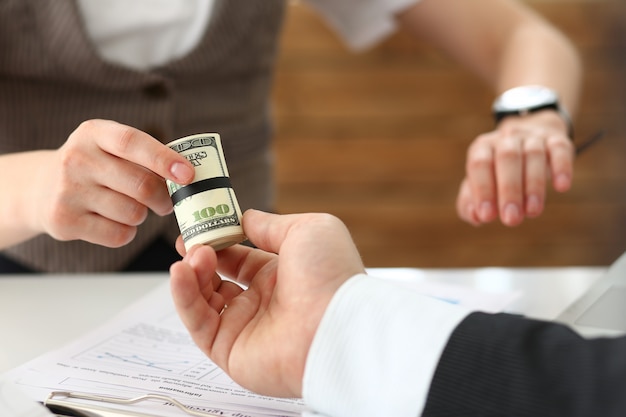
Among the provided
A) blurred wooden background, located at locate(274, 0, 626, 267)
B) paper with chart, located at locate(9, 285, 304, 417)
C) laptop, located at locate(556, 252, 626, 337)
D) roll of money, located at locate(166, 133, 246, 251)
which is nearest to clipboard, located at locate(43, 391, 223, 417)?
paper with chart, located at locate(9, 285, 304, 417)

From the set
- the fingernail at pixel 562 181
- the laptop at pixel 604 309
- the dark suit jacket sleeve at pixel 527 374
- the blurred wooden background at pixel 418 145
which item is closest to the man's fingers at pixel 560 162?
the fingernail at pixel 562 181

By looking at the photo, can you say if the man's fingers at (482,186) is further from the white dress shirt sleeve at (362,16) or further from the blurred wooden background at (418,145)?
the blurred wooden background at (418,145)

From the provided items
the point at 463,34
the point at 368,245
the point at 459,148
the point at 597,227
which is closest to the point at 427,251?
the point at 368,245

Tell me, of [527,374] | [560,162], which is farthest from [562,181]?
[527,374]

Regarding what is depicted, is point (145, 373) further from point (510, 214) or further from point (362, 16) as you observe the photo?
point (362, 16)

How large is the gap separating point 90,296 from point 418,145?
1.49 meters

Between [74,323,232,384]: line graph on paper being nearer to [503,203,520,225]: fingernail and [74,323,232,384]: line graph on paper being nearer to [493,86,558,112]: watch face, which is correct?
[503,203,520,225]: fingernail

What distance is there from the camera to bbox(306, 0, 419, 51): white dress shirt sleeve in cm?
123

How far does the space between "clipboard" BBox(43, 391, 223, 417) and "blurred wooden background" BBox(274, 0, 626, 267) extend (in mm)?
1617

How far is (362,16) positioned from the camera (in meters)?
1.26

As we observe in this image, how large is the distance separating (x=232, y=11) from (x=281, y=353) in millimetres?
646

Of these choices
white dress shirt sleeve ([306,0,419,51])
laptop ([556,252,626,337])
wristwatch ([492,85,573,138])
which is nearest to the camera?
laptop ([556,252,626,337])

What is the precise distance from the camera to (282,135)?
2.19 m

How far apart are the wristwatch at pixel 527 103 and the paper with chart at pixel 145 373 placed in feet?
1.68
